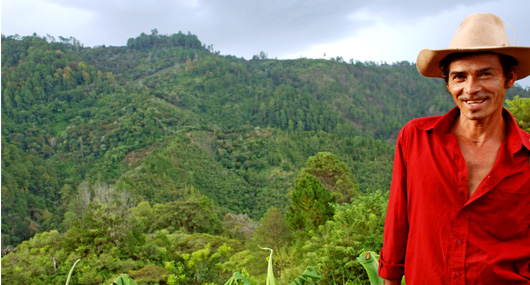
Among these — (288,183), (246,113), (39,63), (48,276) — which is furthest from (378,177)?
(39,63)

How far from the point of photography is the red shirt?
3.67ft

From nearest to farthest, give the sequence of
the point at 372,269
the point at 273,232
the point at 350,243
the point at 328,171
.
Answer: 1. the point at 372,269
2. the point at 350,243
3. the point at 273,232
4. the point at 328,171

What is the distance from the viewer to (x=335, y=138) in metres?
63.9

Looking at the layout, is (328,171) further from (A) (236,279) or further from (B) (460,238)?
(B) (460,238)

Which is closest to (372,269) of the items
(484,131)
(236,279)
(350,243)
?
(236,279)

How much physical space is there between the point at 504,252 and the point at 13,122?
76.6m

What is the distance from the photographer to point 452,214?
1.17 meters

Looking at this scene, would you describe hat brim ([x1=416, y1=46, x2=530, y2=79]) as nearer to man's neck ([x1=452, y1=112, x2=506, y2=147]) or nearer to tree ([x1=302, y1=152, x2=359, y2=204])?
man's neck ([x1=452, y1=112, x2=506, y2=147])

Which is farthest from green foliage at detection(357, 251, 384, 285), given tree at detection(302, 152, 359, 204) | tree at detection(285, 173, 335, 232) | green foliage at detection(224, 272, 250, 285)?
tree at detection(302, 152, 359, 204)

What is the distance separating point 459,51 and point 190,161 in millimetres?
54006

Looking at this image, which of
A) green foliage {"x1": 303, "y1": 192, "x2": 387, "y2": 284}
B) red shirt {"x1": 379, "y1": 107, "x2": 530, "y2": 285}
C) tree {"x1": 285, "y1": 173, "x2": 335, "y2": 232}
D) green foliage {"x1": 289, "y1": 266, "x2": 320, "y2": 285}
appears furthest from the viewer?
tree {"x1": 285, "y1": 173, "x2": 335, "y2": 232}

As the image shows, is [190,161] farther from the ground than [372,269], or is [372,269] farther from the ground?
[372,269]

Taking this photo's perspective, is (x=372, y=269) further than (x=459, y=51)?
Yes

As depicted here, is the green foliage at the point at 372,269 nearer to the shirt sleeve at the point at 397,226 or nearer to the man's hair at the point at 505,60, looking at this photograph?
the shirt sleeve at the point at 397,226
